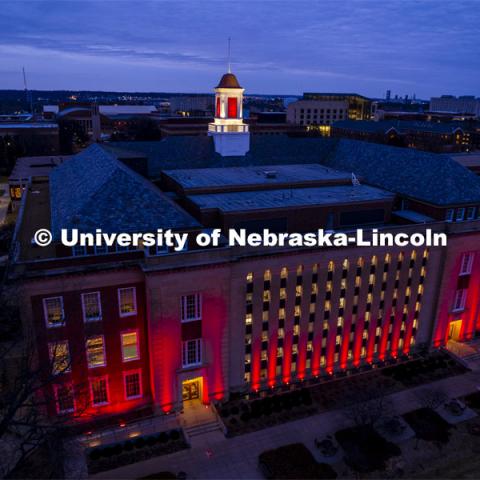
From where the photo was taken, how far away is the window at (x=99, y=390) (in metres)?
47.0

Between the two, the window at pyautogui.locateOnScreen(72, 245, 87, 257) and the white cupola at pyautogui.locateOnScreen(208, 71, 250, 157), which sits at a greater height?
the white cupola at pyautogui.locateOnScreen(208, 71, 250, 157)

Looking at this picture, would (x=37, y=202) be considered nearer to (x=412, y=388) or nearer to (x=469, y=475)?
(x=412, y=388)

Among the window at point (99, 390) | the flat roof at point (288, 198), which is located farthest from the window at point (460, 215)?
the window at point (99, 390)

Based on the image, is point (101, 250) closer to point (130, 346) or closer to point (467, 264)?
point (130, 346)

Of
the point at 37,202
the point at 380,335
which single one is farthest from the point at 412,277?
the point at 37,202

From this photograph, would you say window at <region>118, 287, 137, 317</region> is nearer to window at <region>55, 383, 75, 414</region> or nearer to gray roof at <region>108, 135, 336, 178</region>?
window at <region>55, 383, 75, 414</region>

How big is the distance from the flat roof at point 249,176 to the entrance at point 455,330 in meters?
27.1

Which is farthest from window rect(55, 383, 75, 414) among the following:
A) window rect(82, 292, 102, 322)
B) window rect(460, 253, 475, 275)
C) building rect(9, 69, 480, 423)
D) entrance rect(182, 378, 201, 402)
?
window rect(460, 253, 475, 275)

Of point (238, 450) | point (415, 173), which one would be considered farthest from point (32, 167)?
point (238, 450)

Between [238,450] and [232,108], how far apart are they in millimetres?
55376

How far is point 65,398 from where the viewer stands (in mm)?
45531

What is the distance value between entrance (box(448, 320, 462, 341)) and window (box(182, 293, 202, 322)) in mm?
40331

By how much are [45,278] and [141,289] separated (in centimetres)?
954

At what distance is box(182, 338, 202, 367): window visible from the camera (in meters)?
48.9
